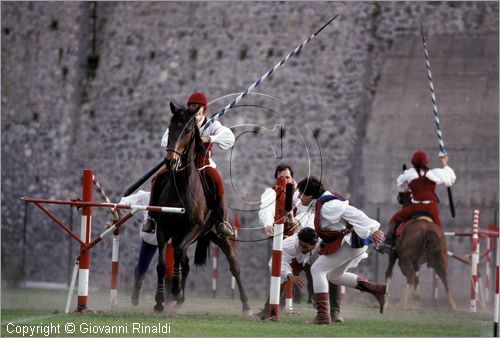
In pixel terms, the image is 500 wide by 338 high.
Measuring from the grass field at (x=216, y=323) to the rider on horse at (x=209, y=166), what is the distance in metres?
1.00

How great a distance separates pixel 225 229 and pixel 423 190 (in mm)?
5940

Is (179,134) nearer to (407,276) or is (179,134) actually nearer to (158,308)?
(158,308)

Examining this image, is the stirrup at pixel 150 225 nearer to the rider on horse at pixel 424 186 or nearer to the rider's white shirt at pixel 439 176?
the rider on horse at pixel 424 186

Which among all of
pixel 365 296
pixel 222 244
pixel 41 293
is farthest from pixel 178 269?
pixel 365 296

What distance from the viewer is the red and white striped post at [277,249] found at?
14172mm

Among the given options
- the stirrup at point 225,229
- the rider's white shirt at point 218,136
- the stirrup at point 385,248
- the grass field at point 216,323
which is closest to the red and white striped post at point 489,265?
the stirrup at point 385,248

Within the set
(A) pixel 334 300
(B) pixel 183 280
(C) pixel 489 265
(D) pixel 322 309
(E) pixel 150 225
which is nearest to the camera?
(D) pixel 322 309

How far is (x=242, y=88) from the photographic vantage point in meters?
27.2

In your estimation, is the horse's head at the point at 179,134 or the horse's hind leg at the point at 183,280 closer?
the horse's head at the point at 179,134

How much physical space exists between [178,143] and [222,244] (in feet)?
7.79

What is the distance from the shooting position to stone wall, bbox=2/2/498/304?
2691 centimetres

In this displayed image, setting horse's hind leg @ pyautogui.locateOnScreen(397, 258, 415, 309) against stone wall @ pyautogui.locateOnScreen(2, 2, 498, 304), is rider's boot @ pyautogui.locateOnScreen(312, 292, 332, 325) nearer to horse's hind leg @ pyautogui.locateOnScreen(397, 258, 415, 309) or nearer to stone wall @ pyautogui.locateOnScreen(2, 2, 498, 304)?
horse's hind leg @ pyautogui.locateOnScreen(397, 258, 415, 309)

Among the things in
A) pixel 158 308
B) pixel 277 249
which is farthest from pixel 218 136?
pixel 277 249

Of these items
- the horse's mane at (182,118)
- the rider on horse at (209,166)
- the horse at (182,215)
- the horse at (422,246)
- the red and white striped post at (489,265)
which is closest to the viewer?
the horse's mane at (182,118)
